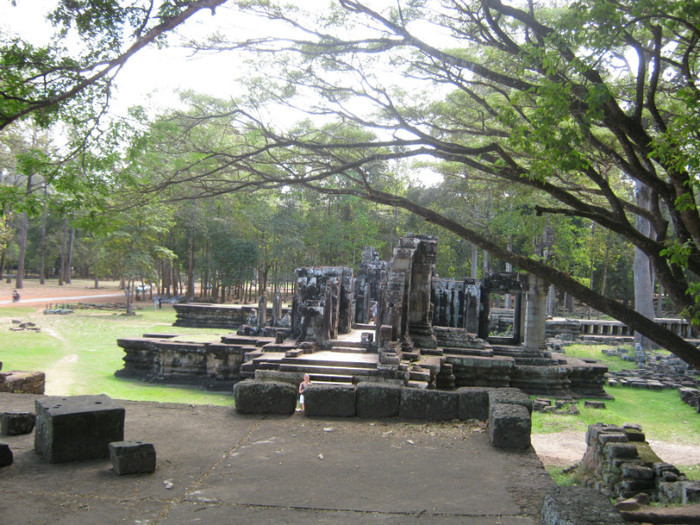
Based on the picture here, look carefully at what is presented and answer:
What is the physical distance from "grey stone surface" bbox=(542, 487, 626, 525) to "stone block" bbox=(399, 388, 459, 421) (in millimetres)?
2389

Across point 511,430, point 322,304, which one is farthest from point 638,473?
point 322,304

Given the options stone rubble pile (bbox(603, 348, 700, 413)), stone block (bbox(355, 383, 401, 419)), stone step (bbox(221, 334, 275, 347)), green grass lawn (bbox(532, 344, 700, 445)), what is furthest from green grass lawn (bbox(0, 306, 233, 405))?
stone rubble pile (bbox(603, 348, 700, 413))

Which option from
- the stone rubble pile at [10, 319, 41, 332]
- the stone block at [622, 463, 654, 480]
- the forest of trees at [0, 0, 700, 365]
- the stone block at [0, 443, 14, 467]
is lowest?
the stone block at [622, 463, 654, 480]

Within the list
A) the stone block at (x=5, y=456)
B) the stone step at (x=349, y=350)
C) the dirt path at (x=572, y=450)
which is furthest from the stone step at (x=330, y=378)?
the stone block at (x=5, y=456)

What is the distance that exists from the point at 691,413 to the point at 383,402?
406 inches

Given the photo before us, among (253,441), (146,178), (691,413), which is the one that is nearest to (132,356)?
(146,178)

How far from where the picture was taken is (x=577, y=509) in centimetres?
336

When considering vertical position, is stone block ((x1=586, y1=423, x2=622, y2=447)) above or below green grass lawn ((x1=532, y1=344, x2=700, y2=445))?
above

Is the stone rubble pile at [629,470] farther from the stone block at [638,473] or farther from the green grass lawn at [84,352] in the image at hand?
the green grass lawn at [84,352]

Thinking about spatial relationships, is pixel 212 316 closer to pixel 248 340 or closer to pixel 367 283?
pixel 367 283

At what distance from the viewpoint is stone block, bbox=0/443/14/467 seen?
4.33 m

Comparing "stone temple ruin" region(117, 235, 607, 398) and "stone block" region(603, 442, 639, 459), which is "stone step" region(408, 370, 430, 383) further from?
"stone block" region(603, 442, 639, 459)

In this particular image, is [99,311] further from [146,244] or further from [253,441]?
[253,441]

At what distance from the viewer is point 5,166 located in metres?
29.6
